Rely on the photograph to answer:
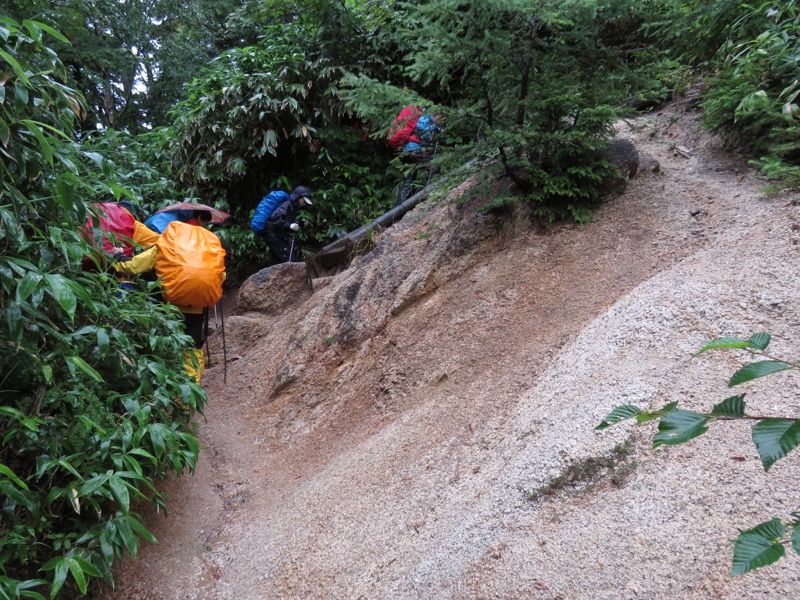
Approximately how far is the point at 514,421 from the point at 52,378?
2903 millimetres

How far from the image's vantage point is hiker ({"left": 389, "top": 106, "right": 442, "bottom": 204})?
16.1 feet

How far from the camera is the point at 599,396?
121 inches

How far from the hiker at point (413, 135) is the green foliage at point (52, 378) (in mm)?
2653

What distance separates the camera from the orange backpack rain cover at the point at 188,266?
527 cm

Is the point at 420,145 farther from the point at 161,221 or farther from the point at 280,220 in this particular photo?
the point at 161,221

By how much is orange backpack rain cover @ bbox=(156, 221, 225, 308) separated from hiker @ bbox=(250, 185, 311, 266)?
4.06m

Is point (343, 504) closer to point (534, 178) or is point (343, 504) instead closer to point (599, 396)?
point (599, 396)

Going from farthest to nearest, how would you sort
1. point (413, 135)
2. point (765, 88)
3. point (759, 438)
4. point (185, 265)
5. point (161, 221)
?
point (413, 135), point (161, 221), point (185, 265), point (765, 88), point (759, 438)

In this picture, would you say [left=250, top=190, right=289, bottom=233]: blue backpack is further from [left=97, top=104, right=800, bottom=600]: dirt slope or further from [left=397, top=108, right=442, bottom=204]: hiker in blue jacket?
[left=97, top=104, right=800, bottom=600]: dirt slope

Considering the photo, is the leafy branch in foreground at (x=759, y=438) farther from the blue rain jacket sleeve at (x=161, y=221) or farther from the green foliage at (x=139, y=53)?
the green foliage at (x=139, y=53)

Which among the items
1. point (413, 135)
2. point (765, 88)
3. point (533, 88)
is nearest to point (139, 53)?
point (413, 135)

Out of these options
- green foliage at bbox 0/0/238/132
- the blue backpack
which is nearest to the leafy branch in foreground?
the blue backpack

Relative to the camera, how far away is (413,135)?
8.14 m

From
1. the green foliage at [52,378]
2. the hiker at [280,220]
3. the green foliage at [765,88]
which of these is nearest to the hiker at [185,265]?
the green foliage at [52,378]
